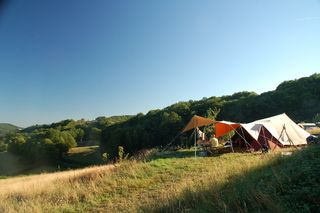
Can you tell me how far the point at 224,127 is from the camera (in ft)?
64.7

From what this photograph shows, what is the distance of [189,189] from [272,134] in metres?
13.5

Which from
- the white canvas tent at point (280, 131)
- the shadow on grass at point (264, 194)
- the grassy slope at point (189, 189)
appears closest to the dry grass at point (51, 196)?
the grassy slope at point (189, 189)

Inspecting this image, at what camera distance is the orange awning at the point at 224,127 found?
18953 mm

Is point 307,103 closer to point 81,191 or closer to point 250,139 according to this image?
point 250,139

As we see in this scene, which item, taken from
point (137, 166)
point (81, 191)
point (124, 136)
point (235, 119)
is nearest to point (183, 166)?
point (137, 166)

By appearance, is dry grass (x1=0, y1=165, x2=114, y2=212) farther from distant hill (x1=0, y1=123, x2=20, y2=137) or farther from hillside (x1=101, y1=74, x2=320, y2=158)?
distant hill (x1=0, y1=123, x2=20, y2=137)

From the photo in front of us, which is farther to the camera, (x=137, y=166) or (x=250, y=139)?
(x=250, y=139)

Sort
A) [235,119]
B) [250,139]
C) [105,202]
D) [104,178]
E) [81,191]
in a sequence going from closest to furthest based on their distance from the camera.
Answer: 1. [105,202]
2. [81,191]
3. [104,178]
4. [250,139]
5. [235,119]

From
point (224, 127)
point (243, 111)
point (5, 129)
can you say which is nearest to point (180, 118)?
point (243, 111)

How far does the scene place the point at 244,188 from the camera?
552 centimetres

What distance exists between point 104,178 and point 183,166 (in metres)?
3.37

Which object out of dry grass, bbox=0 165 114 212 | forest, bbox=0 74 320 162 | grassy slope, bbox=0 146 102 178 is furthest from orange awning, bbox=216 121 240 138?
grassy slope, bbox=0 146 102 178

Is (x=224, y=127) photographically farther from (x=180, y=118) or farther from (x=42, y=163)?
(x=42, y=163)

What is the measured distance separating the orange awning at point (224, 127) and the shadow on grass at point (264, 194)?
12.5 meters
